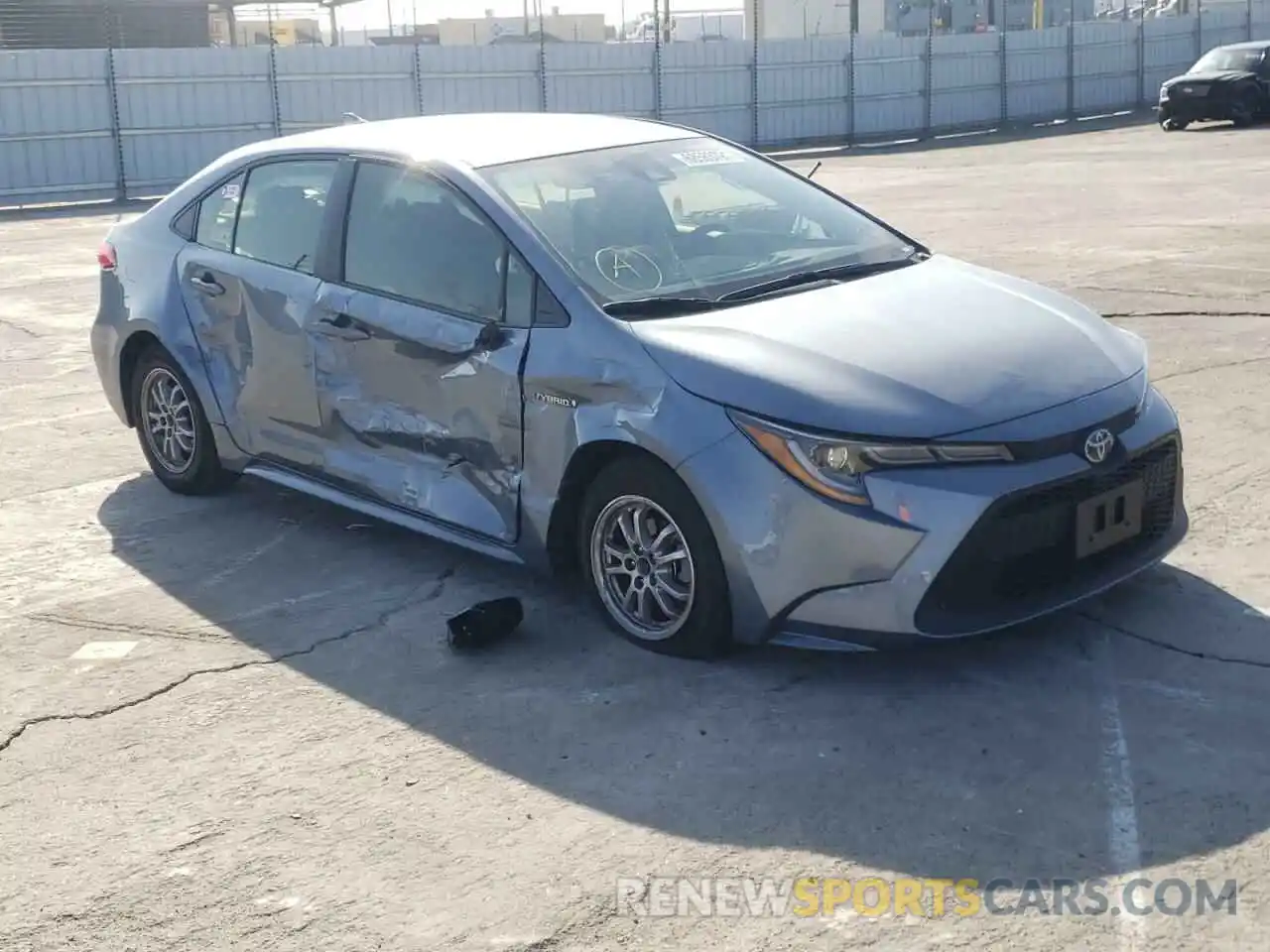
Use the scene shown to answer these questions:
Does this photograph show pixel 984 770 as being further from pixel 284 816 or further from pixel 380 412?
pixel 380 412

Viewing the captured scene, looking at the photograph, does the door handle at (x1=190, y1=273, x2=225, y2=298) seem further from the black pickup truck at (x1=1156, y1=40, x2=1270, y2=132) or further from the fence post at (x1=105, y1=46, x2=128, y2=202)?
the black pickup truck at (x1=1156, y1=40, x2=1270, y2=132)

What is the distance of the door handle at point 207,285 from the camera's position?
20.8 ft

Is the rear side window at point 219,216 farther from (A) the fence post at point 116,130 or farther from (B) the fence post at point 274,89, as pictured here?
(B) the fence post at point 274,89

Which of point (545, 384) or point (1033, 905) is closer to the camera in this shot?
point (1033, 905)

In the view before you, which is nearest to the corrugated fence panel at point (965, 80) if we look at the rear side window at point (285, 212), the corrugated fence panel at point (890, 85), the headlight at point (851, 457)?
the corrugated fence panel at point (890, 85)

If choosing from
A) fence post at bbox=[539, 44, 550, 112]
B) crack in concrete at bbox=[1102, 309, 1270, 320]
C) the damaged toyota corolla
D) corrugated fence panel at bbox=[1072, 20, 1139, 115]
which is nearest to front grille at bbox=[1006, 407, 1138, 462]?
the damaged toyota corolla

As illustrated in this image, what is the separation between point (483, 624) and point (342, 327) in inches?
53.8

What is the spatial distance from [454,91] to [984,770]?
82.7ft

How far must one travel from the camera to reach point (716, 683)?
179 inches

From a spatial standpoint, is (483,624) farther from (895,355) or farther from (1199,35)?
(1199,35)

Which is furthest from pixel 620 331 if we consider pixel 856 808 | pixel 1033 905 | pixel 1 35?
pixel 1 35

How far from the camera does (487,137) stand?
5.72 metres

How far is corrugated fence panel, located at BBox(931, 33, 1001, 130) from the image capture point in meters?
33.8

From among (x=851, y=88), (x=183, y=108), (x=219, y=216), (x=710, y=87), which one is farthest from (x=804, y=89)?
(x=219, y=216)
